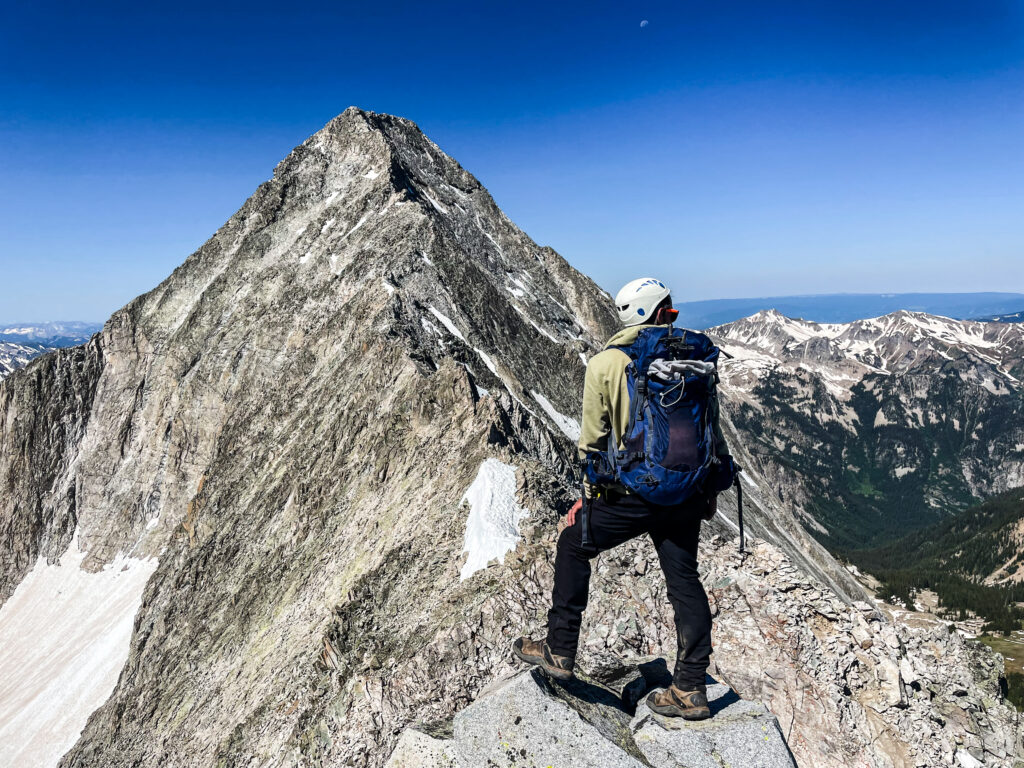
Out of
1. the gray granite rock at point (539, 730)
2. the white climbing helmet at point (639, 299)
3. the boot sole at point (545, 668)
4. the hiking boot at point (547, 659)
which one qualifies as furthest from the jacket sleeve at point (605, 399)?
the gray granite rock at point (539, 730)

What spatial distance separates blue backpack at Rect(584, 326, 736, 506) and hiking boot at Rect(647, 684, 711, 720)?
10.3 ft

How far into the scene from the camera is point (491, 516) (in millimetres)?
20094

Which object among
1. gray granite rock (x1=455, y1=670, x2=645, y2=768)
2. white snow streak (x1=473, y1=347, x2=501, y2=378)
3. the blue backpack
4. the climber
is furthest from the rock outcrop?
white snow streak (x1=473, y1=347, x2=501, y2=378)

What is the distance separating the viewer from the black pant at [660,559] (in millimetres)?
8805

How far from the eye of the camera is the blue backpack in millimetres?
8195

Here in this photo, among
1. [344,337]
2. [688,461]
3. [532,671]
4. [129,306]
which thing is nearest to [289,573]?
[344,337]

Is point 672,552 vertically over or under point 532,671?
over

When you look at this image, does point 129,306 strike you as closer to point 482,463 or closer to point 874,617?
point 482,463

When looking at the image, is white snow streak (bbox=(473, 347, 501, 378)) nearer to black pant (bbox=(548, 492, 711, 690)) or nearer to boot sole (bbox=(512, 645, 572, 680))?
boot sole (bbox=(512, 645, 572, 680))

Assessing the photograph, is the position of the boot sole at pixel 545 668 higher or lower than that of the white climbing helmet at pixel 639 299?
lower

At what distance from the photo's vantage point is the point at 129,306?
7469 centimetres

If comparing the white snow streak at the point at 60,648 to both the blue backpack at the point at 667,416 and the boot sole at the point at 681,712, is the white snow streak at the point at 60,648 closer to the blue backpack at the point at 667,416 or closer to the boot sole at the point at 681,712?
the boot sole at the point at 681,712

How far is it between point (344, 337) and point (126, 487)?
41714 millimetres

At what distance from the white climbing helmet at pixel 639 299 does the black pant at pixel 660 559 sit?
8.44ft
